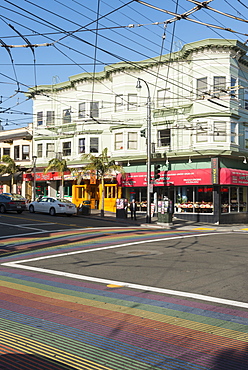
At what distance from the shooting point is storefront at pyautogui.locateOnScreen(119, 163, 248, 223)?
30.9m

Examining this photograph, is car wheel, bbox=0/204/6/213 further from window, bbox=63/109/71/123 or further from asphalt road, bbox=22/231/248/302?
asphalt road, bbox=22/231/248/302

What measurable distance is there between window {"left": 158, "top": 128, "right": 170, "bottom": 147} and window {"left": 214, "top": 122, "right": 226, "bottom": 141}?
4695 millimetres

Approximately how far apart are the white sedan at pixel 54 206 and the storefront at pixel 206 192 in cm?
677

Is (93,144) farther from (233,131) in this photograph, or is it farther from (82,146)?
(233,131)

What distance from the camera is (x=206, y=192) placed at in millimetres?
31984

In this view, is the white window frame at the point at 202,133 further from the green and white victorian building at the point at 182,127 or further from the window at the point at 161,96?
the window at the point at 161,96

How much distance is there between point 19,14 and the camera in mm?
14461

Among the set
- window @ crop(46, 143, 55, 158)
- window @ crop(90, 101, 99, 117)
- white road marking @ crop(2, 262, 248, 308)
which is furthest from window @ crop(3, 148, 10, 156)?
white road marking @ crop(2, 262, 248, 308)

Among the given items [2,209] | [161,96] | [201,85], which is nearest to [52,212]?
[2,209]

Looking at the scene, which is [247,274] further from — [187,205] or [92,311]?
[187,205]

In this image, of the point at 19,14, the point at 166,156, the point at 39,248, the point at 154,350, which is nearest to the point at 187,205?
the point at 166,156

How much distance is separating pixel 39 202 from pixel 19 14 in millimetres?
20689

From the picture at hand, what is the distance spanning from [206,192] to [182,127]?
18.9ft

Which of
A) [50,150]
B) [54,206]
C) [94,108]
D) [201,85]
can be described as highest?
[201,85]
